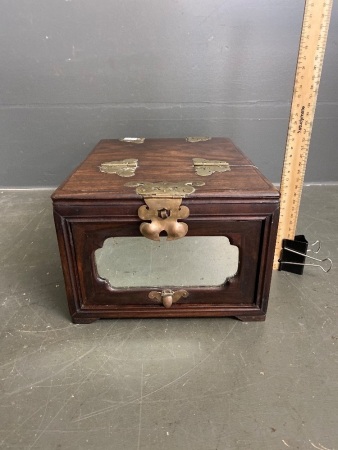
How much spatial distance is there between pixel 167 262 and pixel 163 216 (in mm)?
450

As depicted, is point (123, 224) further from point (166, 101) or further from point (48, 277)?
point (166, 101)

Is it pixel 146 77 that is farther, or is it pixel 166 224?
pixel 146 77

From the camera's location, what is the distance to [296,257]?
1354mm

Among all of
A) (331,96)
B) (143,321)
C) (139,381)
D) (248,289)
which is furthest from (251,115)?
(139,381)

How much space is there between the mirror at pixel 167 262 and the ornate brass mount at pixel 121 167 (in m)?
0.31

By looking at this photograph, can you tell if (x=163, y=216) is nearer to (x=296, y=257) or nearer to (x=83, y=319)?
(x=83, y=319)

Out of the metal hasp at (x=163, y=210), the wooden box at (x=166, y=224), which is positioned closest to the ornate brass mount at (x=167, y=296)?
the wooden box at (x=166, y=224)

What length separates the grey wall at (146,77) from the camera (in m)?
1.83

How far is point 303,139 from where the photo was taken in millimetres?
1234

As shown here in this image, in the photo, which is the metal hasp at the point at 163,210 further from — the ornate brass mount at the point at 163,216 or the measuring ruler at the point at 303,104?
the measuring ruler at the point at 303,104

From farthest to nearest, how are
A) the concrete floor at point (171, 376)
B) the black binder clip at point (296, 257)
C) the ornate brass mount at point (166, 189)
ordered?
the black binder clip at point (296, 257), the ornate brass mount at point (166, 189), the concrete floor at point (171, 376)

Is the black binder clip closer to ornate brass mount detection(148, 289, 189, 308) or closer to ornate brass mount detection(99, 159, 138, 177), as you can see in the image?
ornate brass mount detection(148, 289, 189, 308)

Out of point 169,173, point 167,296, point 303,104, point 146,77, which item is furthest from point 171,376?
point 146,77

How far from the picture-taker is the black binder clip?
1.34 meters
